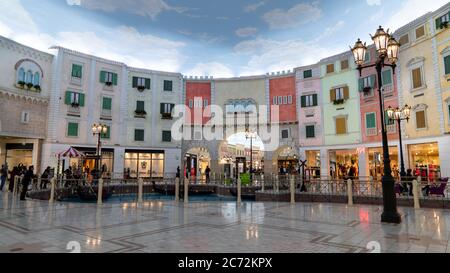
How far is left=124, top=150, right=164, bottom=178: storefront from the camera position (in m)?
29.6

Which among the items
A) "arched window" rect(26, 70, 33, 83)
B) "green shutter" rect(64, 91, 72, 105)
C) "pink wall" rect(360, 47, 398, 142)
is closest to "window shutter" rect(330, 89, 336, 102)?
"pink wall" rect(360, 47, 398, 142)

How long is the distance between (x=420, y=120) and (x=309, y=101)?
973 centimetres

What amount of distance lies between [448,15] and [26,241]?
964 inches

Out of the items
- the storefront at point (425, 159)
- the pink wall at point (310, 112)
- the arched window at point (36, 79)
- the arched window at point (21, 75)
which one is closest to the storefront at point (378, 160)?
the storefront at point (425, 159)

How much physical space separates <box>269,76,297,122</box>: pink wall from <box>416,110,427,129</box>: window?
10.6 m

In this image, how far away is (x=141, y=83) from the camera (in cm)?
3069

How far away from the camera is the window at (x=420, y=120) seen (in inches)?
795

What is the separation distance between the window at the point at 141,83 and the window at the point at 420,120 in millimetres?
24569

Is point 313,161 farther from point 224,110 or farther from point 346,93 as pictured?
point 224,110

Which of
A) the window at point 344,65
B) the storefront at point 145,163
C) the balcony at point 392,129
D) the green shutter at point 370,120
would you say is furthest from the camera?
the storefront at point 145,163

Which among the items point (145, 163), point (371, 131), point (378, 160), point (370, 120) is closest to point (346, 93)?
point (370, 120)

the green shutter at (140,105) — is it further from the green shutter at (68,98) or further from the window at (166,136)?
the green shutter at (68,98)
